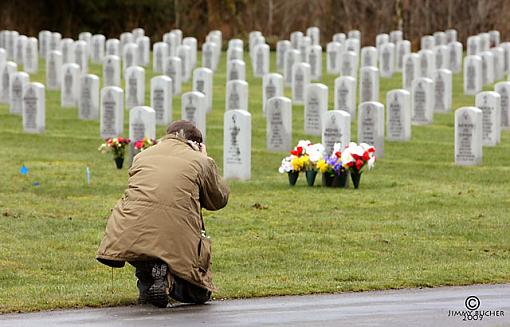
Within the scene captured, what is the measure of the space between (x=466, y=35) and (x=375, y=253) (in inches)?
1443

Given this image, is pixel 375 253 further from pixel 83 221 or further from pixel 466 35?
pixel 466 35

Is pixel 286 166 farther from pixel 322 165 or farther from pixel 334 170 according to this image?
pixel 334 170

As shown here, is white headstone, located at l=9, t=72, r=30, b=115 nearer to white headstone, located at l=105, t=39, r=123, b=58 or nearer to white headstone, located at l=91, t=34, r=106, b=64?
white headstone, located at l=105, t=39, r=123, b=58

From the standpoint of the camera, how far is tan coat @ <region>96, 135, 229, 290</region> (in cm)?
1066

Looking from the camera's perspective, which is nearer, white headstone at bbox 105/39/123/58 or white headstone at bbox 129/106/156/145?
white headstone at bbox 129/106/156/145

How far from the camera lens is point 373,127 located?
23.4 m

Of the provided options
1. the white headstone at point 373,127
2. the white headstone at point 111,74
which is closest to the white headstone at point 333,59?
the white headstone at point 111,74

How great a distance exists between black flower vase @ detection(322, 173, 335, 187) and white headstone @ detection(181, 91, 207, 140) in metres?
5.28

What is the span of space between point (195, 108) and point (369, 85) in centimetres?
746

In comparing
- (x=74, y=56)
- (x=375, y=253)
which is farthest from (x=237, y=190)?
(x=74, y=56)

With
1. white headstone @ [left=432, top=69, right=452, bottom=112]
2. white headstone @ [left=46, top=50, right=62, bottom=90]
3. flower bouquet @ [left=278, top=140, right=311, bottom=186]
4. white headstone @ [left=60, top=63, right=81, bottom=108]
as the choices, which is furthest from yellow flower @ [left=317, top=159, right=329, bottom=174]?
white headstone @ [left=46, top=50, right=62, bottom=90]

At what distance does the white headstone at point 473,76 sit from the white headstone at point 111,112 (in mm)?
11076

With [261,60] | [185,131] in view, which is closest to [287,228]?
[185,131]

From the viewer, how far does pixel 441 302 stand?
11.2 m
